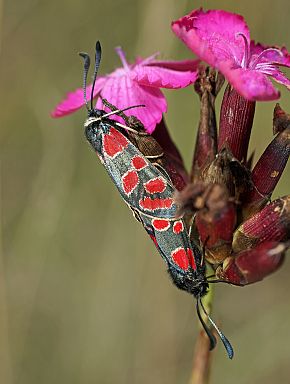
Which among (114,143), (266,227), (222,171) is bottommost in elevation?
(266,227)

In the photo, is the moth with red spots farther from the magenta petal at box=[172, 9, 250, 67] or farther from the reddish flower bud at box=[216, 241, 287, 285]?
the magenta petal at box=[172, 9, 250, 67]

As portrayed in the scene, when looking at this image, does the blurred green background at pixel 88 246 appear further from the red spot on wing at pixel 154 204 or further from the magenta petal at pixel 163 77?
the red spot on wing at pixel 154 204

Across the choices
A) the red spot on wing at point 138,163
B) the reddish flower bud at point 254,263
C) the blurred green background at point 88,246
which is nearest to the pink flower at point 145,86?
the red spot on wing at point 138,163

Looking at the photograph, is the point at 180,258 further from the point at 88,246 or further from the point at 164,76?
the point at 88,246

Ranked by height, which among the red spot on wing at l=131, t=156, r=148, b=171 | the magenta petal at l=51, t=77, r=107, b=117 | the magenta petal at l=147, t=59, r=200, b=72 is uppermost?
the magenta petal at l=51, t=77, r=107, b=117

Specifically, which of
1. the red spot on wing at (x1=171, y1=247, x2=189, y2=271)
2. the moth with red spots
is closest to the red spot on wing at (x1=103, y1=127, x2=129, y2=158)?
the moth with red spots

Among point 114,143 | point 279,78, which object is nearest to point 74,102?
point 114,143
